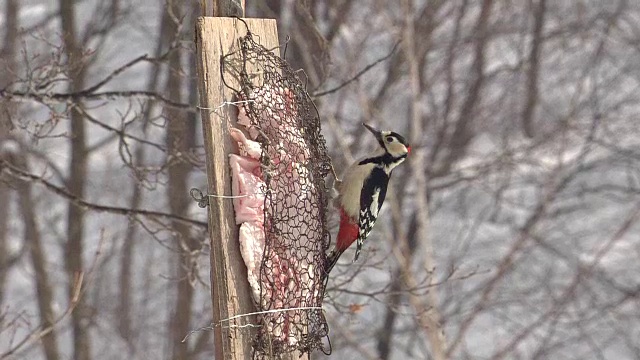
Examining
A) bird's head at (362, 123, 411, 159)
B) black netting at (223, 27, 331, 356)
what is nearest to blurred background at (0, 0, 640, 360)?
bird's head at (362, 123, 411, 159)

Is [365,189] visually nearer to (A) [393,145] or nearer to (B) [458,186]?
(A) [393,145]

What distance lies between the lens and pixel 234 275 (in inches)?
103

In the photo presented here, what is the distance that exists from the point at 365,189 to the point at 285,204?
39.1 inches

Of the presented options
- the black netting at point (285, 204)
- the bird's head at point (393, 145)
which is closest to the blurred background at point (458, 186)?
the bird's head at point (393, 145)

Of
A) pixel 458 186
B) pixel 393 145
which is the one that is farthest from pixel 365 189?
pixel 458 186

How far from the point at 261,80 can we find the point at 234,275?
61cm

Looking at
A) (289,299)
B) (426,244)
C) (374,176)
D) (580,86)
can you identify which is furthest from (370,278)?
(289,299)

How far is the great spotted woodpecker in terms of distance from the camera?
3639 mm

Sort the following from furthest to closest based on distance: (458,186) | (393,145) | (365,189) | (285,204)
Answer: (458,186)
(393,145)
(365,189)
(285,204)

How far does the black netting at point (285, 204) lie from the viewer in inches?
107

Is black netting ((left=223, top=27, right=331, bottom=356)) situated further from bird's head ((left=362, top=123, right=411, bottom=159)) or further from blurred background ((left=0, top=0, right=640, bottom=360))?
blurred background ((left=0, top=0, right=640, bottom=360))

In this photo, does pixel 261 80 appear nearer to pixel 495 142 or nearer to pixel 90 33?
pixel 90 33

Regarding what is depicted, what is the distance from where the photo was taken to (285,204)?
285 centimetres

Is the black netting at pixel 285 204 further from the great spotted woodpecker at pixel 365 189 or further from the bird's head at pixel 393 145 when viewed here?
the bird's head at pixel 393 145
